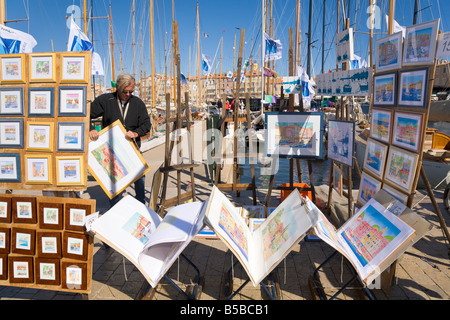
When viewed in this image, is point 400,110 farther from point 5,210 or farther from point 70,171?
point 5,210

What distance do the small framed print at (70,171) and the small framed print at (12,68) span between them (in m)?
0.81

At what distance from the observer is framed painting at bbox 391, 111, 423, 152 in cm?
308

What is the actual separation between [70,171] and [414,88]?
3270 mm

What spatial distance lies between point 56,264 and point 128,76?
2.24 m

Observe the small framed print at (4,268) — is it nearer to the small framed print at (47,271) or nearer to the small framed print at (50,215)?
the small framed print at (47,271)

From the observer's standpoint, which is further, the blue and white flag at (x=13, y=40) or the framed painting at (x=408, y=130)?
the blue and white flag at (x=13, y=40)

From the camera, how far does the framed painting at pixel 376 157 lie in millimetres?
3664


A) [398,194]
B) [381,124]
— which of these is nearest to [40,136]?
[398,194]

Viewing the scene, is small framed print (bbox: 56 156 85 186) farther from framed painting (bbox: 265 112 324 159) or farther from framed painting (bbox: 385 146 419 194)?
framed painting (bbox: 385 146 419 194)

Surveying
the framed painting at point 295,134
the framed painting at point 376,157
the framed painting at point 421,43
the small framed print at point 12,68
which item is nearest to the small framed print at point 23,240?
the small framed print at point 12,68

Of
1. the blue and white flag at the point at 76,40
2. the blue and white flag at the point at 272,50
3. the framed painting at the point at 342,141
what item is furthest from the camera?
the blue and white flag at the point at 272,50

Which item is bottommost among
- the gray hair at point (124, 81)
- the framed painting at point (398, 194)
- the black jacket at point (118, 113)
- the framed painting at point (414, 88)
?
the framed painting at point (398, 194)

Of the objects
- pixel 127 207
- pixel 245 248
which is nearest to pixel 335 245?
pixel 245 248

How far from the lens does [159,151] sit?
11859 mm
